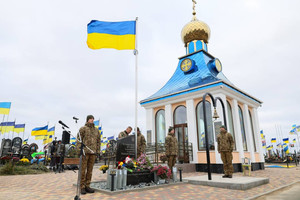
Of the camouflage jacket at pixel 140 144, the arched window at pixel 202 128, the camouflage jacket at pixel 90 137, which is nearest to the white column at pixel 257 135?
the arched window at pixel 202 128

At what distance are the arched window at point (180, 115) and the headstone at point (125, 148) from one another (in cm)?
669

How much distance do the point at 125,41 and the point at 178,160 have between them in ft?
26.8

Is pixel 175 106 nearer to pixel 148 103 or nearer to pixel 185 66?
pixel 148 103

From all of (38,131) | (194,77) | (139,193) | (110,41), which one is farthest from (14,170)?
(38,131)

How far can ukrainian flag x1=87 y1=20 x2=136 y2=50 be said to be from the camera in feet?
27.4

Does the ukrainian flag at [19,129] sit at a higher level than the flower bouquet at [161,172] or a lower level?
higher

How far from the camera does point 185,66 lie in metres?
15.7

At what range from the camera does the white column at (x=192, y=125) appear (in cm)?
1223

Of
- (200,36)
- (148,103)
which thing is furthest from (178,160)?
(200,36)

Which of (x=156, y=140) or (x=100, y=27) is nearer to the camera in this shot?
(x=100, y=27)

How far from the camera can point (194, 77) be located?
14367mm

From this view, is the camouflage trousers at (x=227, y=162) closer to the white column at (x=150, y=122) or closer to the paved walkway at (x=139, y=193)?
the paved walkway at (x=139, y=193)

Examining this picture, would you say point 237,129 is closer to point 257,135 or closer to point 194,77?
point 257,135

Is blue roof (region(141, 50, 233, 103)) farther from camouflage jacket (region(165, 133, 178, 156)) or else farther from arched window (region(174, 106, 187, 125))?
camouflage jacket (region(165, 133, 178, 156))
